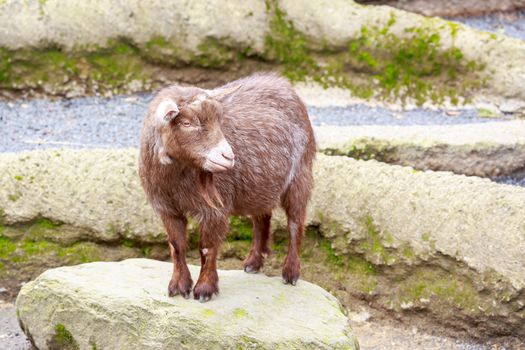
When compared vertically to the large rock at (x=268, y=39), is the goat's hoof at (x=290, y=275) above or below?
below

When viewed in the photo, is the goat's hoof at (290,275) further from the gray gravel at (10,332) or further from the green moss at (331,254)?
the gray gravel at (10,332)

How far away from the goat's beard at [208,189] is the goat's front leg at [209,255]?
0.72 ft

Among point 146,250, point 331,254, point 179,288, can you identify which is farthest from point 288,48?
point 179,288

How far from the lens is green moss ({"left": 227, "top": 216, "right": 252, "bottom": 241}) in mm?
7824

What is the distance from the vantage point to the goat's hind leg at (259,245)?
22.2ft

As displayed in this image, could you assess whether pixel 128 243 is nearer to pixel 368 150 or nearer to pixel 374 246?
pixel 374 246

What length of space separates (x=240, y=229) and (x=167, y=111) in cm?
300

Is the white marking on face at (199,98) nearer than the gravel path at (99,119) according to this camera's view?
Yes

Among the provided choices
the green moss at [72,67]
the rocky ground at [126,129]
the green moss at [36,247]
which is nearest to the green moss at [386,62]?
the rocky ground at [126,129]

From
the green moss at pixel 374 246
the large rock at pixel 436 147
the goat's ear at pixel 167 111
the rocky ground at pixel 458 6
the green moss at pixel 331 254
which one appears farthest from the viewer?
the rocky ground at pixel 458 6

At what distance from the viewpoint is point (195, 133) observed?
16.7 ft

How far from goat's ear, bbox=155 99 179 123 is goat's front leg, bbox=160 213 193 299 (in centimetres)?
93

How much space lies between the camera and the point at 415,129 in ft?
30.7

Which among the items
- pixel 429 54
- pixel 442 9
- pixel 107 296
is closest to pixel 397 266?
pixel 107 296
